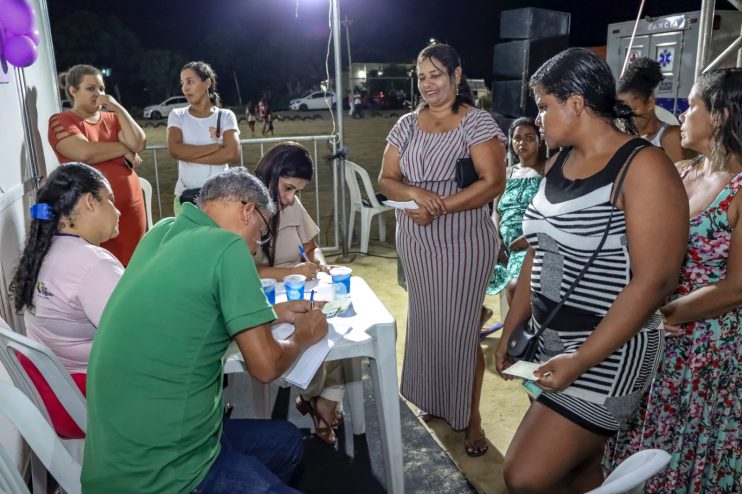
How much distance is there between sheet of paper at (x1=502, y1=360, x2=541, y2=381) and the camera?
1531 mm

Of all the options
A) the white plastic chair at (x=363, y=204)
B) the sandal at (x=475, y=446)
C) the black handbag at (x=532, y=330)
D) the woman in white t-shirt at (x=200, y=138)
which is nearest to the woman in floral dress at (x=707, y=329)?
the black handbag at (x=532, y=330)

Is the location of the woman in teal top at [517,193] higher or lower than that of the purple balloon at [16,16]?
lower

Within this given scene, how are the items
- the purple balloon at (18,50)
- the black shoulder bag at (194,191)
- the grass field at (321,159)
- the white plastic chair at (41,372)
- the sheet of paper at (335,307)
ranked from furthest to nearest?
1. the grass field at (321,159)
2. the black shoulder bag at (194,191)
3. the purple balloon at (18,50)
4. the sheet of paper at (335,307)
5. the white plastic chair at (41,372)

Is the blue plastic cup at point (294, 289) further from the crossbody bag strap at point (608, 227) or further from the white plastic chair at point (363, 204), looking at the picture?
the white plastic chair at point (363, 204)

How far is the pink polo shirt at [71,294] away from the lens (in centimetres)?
183

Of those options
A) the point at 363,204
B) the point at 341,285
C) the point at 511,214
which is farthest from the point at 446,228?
the point at 363,204

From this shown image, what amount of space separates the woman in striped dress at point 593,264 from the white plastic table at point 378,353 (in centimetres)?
59

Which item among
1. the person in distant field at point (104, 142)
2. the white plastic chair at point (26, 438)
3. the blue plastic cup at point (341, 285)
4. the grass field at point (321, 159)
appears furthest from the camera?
the grass field at point (321, 159)

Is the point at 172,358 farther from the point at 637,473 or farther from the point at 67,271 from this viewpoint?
the point at 637,473

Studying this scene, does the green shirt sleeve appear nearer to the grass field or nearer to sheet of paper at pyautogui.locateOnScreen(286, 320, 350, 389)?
sheet of paper at pyautogui.locateOnScreen(286, 320, 350, 389)

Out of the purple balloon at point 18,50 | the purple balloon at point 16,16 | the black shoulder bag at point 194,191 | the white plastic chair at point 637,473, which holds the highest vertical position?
the purple balloon at point 16,16

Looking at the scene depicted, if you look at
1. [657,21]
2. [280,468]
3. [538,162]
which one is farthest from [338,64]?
[657,21]

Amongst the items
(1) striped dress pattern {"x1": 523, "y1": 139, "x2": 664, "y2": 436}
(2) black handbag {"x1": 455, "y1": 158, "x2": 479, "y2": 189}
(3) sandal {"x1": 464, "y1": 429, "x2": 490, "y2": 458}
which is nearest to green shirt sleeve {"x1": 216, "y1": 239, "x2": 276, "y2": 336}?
(1) striped dress pattern {"x1": 523, "y1": 139, "x2": 664, "y2": 436}

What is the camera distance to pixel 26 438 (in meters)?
1.44
